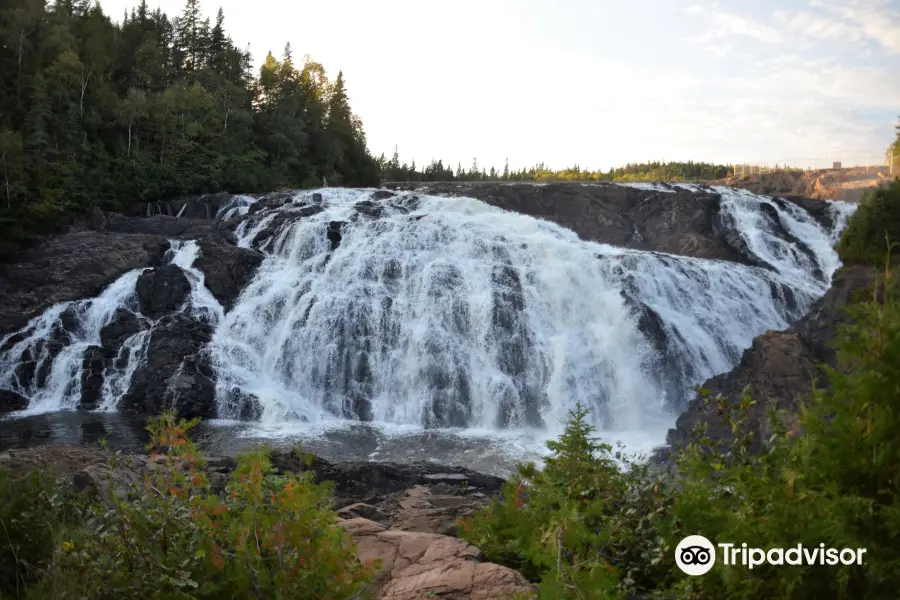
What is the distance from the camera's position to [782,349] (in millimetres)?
13367

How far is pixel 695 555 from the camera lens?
11.1 feet

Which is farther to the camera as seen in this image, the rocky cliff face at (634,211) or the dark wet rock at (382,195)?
the dark wet rock at (382,195)

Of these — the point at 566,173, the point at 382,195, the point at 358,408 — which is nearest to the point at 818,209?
the point at 382,195

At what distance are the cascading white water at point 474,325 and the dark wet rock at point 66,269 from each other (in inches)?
170

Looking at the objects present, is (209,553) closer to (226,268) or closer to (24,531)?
(24,531)

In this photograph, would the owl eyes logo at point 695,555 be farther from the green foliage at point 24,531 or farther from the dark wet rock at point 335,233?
the dark wet rock at point 335,233

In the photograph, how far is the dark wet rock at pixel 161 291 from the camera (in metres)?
20.3

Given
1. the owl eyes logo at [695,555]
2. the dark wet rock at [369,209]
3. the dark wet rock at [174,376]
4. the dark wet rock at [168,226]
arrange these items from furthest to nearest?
the dark wet rock at [168,226]
the dark wet rock at [369,209]
the dark wet rock at [174,376]
the owl eyes logo at [695,555]

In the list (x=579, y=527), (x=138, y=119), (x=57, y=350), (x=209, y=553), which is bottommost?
(x=57, y=350)

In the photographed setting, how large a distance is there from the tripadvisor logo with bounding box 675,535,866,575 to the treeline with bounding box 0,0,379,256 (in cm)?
2564

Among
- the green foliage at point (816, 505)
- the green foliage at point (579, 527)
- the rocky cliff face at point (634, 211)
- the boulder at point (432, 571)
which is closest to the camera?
the green foliage at point (816, 505)

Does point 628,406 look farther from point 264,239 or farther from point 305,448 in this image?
point 264,239

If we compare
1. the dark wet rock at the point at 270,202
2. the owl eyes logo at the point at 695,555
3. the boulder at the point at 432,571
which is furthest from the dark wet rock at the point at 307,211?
the owl eyes logo at the point at 695,555

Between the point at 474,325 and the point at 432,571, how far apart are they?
1477 cm
